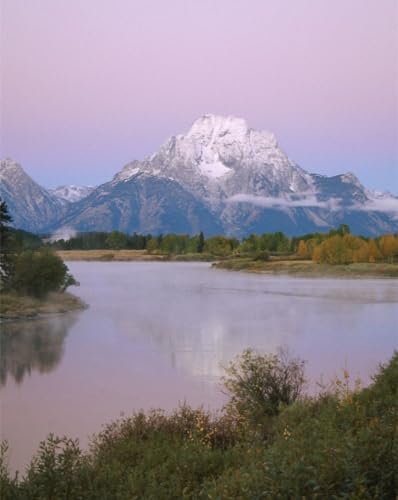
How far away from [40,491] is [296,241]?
18262cm

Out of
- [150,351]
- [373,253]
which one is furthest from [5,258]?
[373,253]

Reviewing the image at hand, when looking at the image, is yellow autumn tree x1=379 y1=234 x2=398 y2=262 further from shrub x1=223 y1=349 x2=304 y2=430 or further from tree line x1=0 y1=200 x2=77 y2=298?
shrub x1=223 y1=349 x2=304 y2=430

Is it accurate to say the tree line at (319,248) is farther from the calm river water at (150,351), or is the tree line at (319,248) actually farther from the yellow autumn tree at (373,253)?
the calm river water at (150,351)

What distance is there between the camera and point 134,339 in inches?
1222

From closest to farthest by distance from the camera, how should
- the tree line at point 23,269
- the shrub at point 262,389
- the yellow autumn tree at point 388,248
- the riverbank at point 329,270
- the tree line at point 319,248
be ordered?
the shrub at point 262,389, the tree line at point 23,269, the riverbank at point 329,270, the tree line at point 319,248, the yellow autumn tree at point 388,248

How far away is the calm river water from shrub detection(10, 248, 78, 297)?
3.33 meters

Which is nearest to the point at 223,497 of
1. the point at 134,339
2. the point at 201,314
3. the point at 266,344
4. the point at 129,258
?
the point at 266,344

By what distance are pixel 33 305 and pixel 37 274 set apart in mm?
2953

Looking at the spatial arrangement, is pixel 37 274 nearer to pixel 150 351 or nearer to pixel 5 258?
pixel 5 258

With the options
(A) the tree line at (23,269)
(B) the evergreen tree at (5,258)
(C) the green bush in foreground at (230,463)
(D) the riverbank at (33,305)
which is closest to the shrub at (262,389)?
(C) the green bush in foreground at (230,463)

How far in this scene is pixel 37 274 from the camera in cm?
4159

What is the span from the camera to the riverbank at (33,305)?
36250mm

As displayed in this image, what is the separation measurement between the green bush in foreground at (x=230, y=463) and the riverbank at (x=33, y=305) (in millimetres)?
25799

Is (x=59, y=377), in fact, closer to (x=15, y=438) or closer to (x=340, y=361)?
(x=15, y=438)
